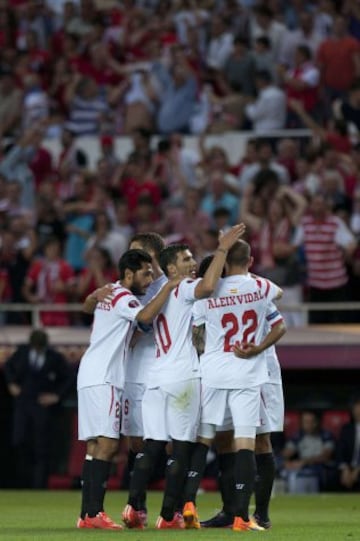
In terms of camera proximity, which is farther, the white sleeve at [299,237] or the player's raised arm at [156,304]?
the white sleeve at [299,237]

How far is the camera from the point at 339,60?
22844 millimetres

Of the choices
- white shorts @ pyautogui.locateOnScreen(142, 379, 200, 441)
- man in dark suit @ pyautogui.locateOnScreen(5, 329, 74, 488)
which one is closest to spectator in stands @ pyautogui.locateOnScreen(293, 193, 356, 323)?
man in dark suit @ pyautogui.locateOnScreen(5, 329, 74, 488)

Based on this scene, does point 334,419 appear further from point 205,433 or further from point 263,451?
point 205,433

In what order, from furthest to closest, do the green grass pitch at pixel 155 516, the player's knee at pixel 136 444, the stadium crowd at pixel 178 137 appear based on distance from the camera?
the stadium crowd at pixel 178 137 → the player's knee at pixel 136 444 → the green grass pitch at pixel 155 516

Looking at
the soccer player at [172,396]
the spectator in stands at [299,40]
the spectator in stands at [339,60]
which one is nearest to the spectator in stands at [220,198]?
the spectator in stands at [339,60]

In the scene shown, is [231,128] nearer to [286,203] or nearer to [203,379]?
[286,203]

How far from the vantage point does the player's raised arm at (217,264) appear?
38.9 ft

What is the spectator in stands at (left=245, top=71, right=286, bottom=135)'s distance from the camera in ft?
75.3

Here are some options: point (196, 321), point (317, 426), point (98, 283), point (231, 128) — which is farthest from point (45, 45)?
point (196, 321)

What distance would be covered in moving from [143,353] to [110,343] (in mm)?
371

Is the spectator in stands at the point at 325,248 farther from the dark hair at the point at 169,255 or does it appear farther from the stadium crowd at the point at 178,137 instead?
the dark hair at the point at 169,255

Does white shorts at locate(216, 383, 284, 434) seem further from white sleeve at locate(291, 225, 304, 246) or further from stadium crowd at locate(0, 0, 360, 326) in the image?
white sleeve at locate(291, 225, 304, 246)

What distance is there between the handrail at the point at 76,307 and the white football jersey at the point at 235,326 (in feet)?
24.8

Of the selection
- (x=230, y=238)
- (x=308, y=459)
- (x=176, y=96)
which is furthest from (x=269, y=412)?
(x=176, y=96)
